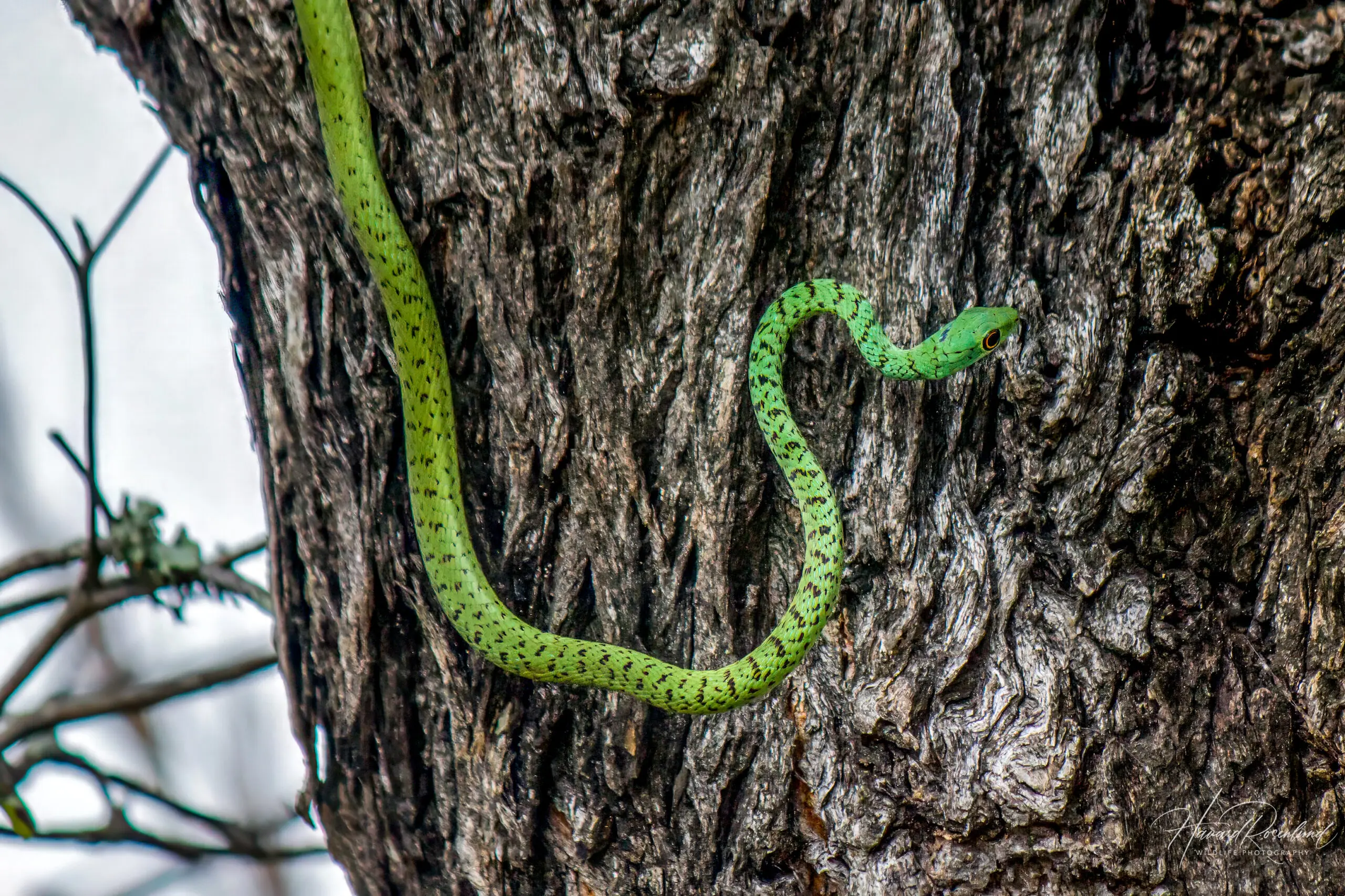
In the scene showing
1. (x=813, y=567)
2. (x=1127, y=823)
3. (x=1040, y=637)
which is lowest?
(x=1127, y=823)

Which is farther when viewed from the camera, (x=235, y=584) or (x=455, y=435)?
(x=235, y=584)

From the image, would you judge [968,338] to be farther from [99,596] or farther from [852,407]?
[99,596]

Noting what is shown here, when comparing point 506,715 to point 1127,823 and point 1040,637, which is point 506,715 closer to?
point 1040,637

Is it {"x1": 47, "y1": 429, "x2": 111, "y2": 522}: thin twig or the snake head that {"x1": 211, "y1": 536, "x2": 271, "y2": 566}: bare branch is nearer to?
{"x1": 47, "y1": 429, "x2": 111, "y2": 522}: thin twig

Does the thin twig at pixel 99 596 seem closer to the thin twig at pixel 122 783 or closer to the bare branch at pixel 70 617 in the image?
the bare branch at pixel 70 617

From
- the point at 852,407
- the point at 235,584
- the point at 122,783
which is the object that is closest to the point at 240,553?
the point at 235,584

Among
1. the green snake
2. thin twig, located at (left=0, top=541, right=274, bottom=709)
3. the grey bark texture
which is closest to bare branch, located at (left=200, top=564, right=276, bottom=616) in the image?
thin twig, located at (left=0, top=541, right=274, bottom=709)

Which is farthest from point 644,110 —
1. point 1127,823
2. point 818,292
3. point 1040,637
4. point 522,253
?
point 1127,823
